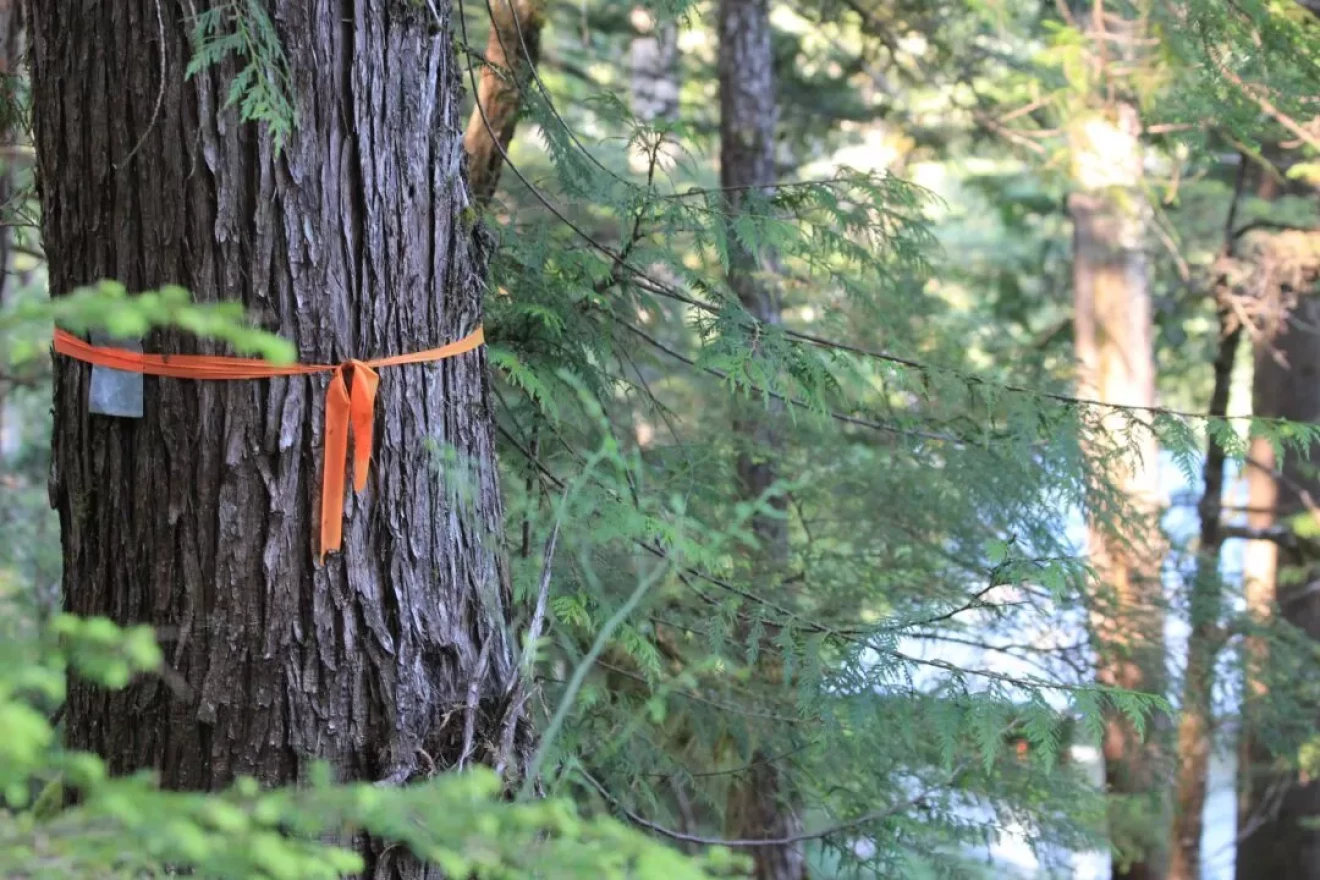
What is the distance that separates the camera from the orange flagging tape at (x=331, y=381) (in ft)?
8.05

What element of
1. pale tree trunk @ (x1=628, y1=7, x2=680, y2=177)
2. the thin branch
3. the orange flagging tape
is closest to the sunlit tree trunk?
the orange flagging tape

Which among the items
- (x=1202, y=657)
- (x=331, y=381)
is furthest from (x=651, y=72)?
(x=331, y=381)

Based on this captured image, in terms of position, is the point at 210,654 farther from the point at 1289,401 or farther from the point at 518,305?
the point at 1289,401

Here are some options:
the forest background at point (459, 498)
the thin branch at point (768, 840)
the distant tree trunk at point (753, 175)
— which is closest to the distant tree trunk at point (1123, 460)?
the forest background at point (459, 498)

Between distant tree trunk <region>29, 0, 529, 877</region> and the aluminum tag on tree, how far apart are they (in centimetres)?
3

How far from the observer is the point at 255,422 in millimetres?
2477

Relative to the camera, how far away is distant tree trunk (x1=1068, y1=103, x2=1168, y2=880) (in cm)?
623

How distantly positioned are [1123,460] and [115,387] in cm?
487

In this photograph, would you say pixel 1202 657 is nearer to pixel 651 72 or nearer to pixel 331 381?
pixel 331 381

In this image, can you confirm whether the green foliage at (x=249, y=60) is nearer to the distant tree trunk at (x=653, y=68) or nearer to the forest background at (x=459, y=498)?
the forest background at (x=459, y=498)

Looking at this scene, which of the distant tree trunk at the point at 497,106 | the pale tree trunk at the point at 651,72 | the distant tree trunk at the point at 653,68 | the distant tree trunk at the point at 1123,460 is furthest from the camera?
the distant tree trunk at the point at 653,68

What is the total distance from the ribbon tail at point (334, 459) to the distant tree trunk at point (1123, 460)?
298cm

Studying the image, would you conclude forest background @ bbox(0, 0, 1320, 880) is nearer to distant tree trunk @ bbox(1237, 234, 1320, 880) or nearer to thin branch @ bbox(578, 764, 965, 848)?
thin branch @ bbox(578, 764, 965, 848)

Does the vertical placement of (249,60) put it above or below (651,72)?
below
